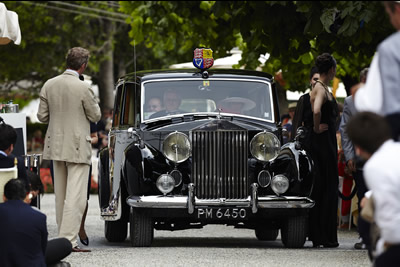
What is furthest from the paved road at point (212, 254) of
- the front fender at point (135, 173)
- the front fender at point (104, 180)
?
the front fender at point (135, 173)

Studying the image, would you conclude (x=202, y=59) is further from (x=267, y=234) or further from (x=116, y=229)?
(x=267, y=234)

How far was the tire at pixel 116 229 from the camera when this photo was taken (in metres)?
12.0

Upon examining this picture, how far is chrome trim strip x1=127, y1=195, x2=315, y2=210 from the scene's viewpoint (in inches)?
419

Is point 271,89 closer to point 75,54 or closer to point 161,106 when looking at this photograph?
point 161,106

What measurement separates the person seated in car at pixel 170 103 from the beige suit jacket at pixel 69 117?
5.33 feet

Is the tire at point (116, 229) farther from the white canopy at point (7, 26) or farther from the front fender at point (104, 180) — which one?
the white canopy at point (7, 26)

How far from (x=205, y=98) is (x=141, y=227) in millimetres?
1937

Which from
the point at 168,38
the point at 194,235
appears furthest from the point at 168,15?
the point at 194,235

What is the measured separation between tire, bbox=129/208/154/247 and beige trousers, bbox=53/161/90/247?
2.16 ft

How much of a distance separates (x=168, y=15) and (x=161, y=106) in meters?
7.78

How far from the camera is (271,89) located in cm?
1234

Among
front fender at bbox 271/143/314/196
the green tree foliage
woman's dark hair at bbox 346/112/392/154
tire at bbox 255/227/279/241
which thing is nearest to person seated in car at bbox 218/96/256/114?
front fender at bbox 271/143/314/196

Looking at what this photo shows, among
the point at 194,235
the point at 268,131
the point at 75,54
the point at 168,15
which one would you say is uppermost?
the point at 168,15

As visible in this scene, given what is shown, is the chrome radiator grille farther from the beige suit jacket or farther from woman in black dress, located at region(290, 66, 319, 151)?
the beige suit jacket
